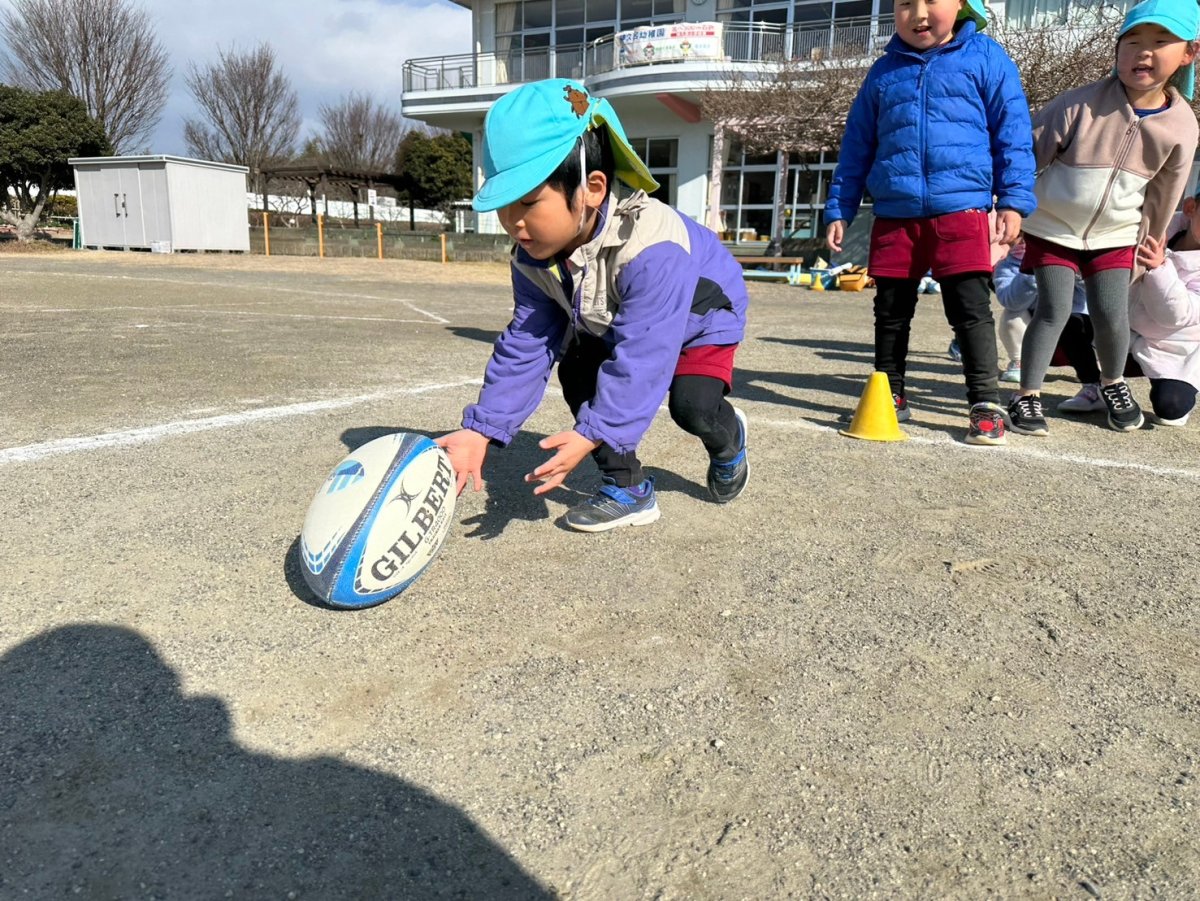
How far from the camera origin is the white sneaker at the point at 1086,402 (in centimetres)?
505

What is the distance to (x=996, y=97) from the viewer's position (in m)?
4.01

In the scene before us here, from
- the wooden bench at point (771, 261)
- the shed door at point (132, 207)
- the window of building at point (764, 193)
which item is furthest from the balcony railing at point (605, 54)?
the shed door at point (132, 207)

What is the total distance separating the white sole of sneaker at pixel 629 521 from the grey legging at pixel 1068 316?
2626 mm

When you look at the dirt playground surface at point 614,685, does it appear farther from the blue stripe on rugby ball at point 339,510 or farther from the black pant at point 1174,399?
the black pant at point 1174,399

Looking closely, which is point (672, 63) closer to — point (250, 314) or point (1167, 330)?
point (250, 314)

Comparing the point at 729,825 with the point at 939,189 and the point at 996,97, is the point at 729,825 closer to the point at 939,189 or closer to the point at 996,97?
the point at 939,189

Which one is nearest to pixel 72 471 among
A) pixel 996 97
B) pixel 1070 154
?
pixel 996 97

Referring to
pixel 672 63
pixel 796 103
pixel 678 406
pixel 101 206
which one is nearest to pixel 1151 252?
pixel 678 406

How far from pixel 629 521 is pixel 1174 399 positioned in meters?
3.55

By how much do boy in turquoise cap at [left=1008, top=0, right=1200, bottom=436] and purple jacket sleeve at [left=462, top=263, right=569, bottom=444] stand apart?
2845mm

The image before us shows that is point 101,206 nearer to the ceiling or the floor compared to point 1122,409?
nearer to the ceiling

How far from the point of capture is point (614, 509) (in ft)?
9.78

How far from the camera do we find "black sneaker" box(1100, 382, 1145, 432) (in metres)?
4.59

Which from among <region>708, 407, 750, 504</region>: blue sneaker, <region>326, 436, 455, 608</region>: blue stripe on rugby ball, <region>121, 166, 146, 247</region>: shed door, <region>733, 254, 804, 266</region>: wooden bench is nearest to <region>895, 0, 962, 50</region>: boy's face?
<region>708, 407, 750, 504</region>: blue sneaker
